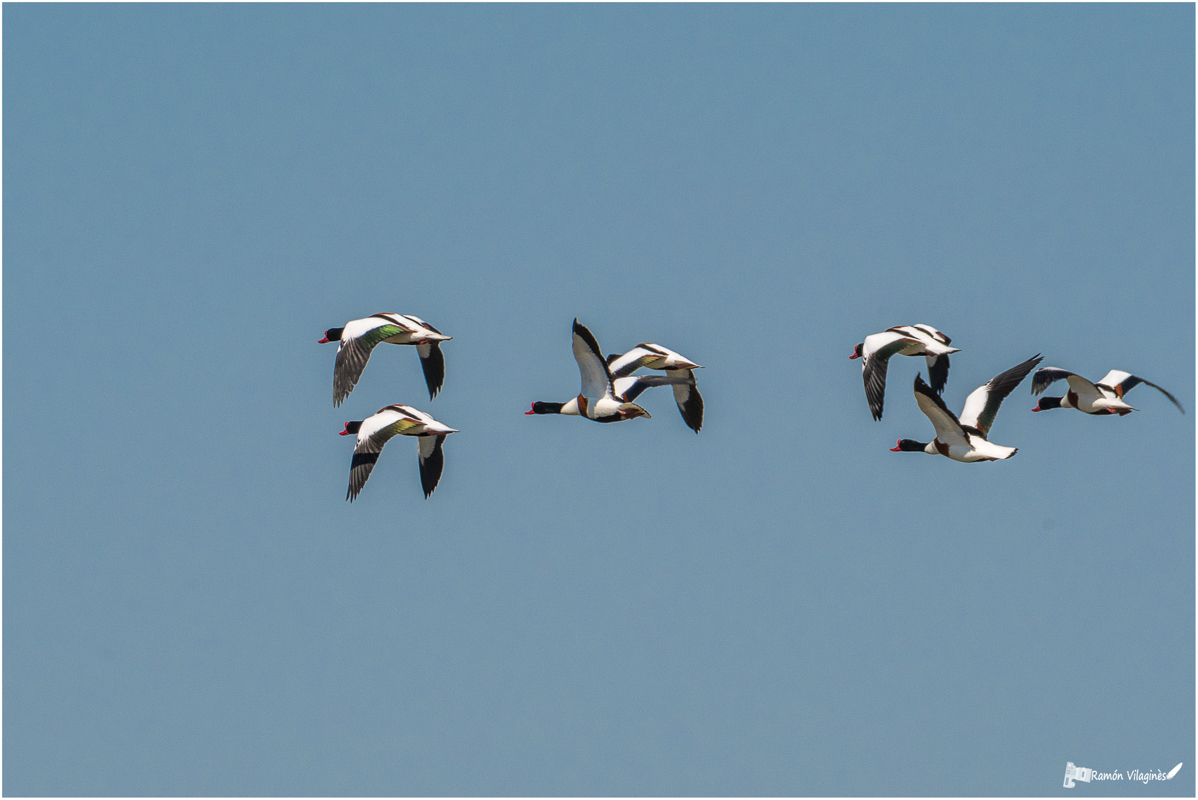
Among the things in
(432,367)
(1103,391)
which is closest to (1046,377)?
(1103,391)

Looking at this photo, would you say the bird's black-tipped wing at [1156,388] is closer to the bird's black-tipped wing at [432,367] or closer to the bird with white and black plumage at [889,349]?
the bird with white and black plumage at [889,349]

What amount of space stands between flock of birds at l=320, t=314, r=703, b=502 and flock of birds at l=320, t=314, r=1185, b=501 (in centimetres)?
2

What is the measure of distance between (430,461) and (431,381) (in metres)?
1.57

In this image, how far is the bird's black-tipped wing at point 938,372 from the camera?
37.6 meters

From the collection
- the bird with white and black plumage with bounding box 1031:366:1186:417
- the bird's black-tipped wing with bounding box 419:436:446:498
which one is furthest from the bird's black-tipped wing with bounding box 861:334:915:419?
the bird's black-tipped wing with bounding box 419:436:446:498

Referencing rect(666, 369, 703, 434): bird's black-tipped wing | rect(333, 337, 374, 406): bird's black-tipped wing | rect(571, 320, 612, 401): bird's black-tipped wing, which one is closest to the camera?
rect(333, 337, 374, 406): bird's black-tipped wing

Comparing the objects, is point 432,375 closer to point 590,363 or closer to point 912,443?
point 590,363

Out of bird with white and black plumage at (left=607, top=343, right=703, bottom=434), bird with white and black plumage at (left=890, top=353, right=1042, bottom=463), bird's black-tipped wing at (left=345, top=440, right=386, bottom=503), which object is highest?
bird with white and black plumage at (left=607, top=343, right=703, bottom=434)

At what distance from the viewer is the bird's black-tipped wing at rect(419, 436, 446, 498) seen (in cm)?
3659

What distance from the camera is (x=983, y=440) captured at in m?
34.5

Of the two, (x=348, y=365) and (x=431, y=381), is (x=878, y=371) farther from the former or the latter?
(x=348, y=365)

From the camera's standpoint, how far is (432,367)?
37.1m

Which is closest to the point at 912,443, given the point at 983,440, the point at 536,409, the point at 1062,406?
the point at 983,440

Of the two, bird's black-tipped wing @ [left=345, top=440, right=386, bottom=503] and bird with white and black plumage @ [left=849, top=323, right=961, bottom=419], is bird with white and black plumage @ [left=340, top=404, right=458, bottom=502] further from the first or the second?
bird with white and black plumage @ [left=849, top=323, right=961, bottom=419]
